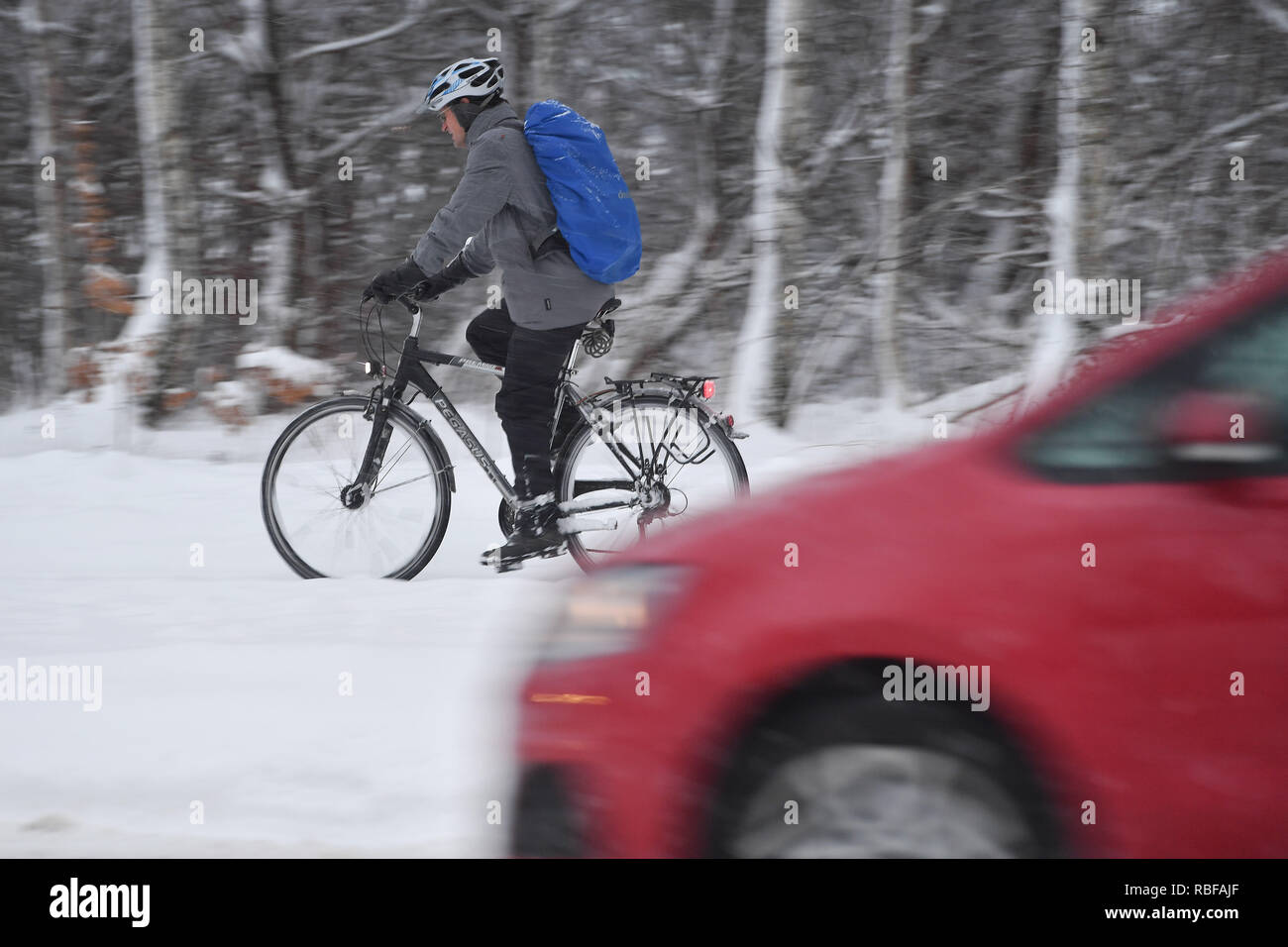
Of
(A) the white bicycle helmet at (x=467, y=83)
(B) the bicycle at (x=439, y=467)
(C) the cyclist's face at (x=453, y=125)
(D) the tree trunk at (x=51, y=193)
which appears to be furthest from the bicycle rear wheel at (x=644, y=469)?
(D) the tree trunk at (x=51, y=193)

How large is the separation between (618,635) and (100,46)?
495 inches

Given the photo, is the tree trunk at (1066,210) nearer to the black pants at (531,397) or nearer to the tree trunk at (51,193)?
the black pants at (531,397)

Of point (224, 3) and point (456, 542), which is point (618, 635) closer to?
point (456, 542)

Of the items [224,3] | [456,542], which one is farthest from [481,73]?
[224,3]

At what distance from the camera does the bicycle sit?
5227mm

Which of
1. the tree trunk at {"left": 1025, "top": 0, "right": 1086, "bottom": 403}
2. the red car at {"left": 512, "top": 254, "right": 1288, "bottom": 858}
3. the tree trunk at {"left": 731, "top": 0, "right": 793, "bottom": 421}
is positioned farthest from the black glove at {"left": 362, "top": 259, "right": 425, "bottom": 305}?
the tree trunk at {"left": 1025, "top": 0, "right": 1086, "bottom": 403}

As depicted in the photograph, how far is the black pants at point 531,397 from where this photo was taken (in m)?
5.07

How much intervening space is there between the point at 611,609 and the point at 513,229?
2858mm

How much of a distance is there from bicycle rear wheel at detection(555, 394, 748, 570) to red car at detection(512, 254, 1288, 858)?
2807 millimetres

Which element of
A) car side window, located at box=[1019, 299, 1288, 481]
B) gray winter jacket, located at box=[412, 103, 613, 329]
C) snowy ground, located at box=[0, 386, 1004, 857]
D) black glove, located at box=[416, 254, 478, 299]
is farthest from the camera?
black glove, located at box=[416, 254, 478, 299]

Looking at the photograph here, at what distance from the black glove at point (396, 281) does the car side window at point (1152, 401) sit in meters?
3.23

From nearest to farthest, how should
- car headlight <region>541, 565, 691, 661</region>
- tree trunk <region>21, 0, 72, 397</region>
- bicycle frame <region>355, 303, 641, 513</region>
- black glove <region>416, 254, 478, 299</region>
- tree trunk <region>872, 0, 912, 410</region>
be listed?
→ car headlight <region>541, 565, 691, 661</region>, black glove <region>416, 254, 478, 299</region>, bicycle frame <region>355, 303, 641, 513</region>, tree trunk <region>872, 0, 912, 410</region>, tree trunk <region>21, 0, 72, 397</region>

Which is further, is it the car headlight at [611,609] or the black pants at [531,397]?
the black pants at [531,397]

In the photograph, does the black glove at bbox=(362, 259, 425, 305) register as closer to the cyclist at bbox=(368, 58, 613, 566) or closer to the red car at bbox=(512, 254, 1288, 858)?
the cyclist at bbox=(368, 58, 613, 566)
